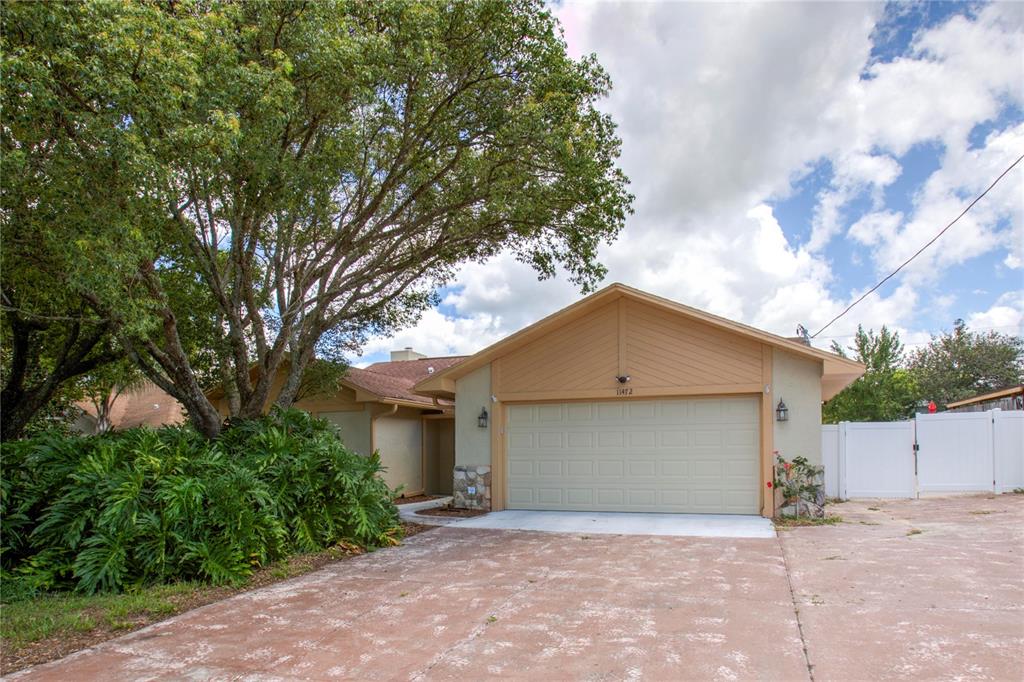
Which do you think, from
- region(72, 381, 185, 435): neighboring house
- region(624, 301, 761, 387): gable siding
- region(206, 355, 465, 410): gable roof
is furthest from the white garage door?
region(72, 381, 185, 435): neighboring house

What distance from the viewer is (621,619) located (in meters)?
4.90

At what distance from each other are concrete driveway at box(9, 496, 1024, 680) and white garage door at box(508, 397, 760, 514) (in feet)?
8.15

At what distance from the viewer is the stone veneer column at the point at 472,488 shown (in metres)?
11.6

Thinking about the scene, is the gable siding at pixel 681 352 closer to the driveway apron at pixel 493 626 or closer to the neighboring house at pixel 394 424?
the driveway apron at pixel 493 626

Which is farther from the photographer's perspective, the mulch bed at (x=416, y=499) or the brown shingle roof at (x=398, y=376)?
the brown shingle roof at (x=398, y=376)

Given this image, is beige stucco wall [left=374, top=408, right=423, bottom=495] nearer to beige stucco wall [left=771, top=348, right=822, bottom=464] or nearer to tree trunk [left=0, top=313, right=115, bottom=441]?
tree trunk [left=0, top=313, right=115, bottom=441]

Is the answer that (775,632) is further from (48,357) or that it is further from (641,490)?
(48,357)

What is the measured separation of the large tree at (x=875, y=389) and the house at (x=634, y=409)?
7.22 meters

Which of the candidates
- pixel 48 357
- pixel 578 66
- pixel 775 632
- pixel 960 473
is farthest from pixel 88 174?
pixel 960 473

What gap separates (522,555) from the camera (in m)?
7.50

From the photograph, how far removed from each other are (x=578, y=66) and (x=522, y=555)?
6441 millimetres

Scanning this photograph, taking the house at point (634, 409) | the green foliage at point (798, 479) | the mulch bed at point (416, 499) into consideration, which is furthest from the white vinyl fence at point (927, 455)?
the mulch bed at point (416, 499)

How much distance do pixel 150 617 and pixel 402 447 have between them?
995 centimetres

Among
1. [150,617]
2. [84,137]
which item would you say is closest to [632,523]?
[150,617]
